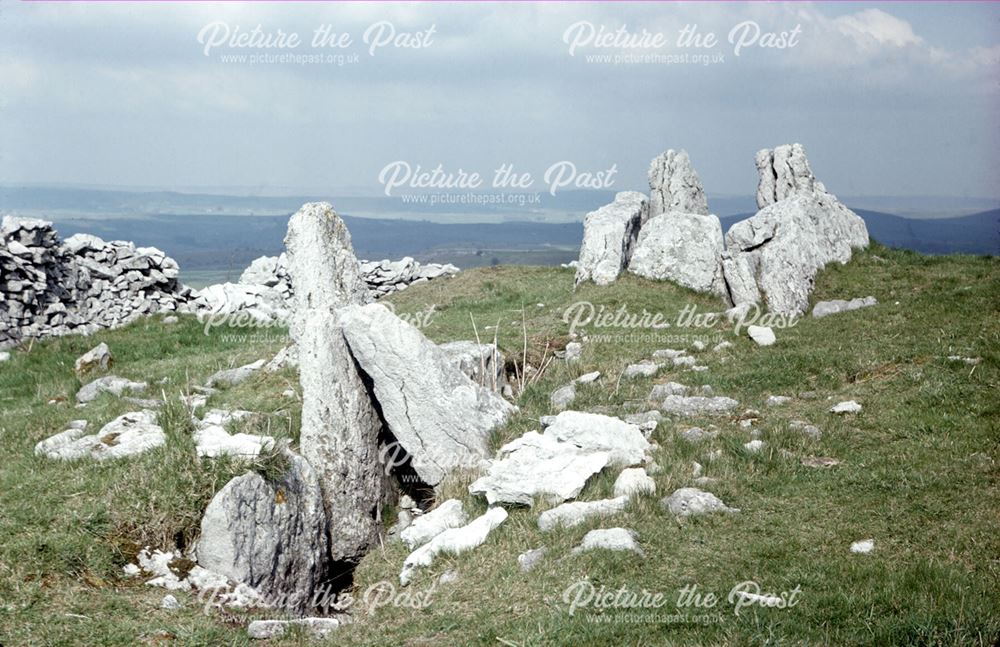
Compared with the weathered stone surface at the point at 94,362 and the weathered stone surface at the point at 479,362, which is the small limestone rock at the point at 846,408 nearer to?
the weathered stone surface at the point at 479,362

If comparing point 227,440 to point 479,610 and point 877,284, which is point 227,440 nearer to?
point 479,610

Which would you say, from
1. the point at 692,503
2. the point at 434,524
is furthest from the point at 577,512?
the point at 434,524

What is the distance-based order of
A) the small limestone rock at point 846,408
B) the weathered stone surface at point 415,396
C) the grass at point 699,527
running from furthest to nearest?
the small limestone rock at point 846,408, the weathered stone surface at point 415,396, the grass at point 699,527

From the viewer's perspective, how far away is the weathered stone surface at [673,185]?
3241cm

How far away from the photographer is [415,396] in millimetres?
13609

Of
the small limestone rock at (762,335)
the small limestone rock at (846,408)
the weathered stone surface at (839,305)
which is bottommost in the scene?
the small limestone rock at (846,408)

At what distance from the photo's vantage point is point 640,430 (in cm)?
1344

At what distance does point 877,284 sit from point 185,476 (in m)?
18.7

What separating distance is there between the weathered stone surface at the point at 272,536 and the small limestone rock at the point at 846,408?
782 cm

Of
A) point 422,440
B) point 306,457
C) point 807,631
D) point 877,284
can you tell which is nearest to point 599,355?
point 422,440

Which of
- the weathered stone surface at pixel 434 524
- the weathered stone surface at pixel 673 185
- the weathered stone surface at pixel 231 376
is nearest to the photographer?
the weathered stone surface at pixel 434 524

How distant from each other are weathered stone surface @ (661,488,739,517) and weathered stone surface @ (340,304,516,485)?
3353 millimetres

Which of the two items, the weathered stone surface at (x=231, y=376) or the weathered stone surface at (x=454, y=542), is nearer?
the weathered stone surface at (x=454, y=542)

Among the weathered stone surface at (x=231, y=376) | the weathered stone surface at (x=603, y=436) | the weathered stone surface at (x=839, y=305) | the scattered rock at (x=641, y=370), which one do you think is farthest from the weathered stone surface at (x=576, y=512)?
the weathered stone surface at (x=839, y=305)
